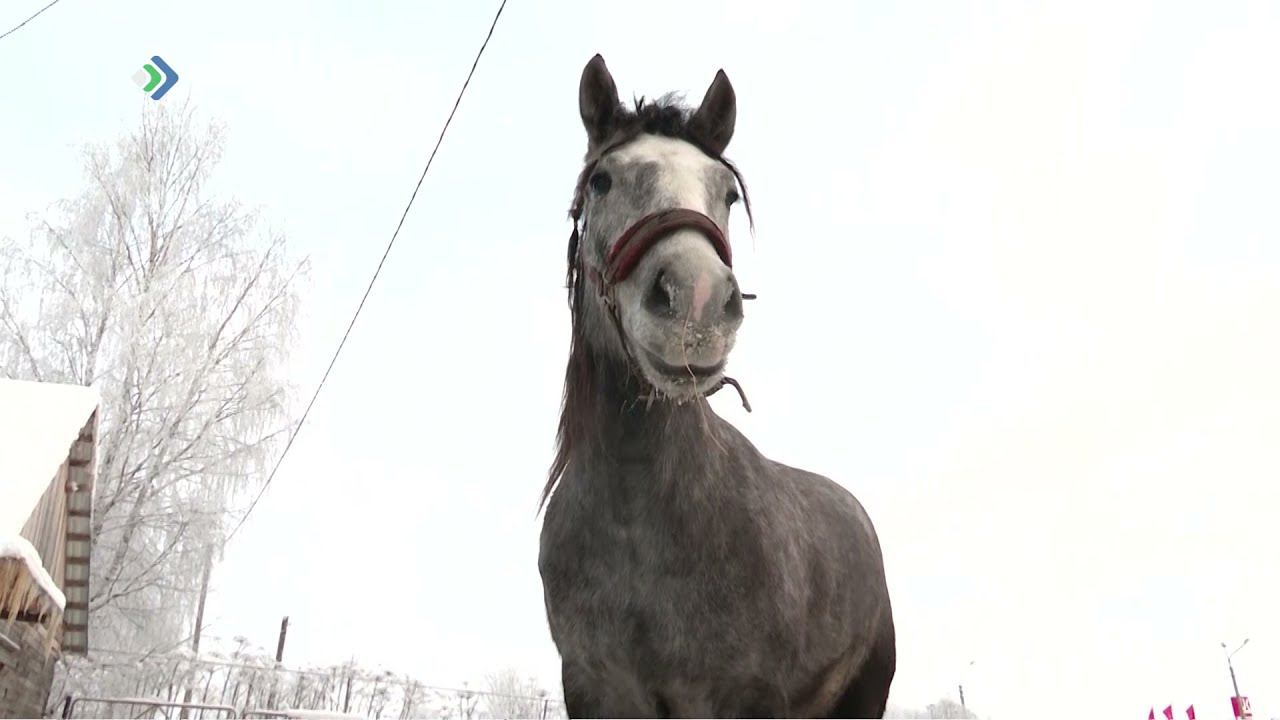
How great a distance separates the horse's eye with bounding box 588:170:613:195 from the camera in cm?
266

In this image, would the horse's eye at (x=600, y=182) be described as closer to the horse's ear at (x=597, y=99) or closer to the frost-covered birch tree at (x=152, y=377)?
the horse's ear at (x=597, y=99)

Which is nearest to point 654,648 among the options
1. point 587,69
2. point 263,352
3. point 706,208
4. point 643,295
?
point 643,295

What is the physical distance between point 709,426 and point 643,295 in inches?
24.1

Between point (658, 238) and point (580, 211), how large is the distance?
73 centimetres

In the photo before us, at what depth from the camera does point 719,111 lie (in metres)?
3.04

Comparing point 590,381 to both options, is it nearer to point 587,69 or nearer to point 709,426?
point 709,426

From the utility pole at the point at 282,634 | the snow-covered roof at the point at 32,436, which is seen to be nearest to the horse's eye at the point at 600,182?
the snow-covered roof at the point at 32,436

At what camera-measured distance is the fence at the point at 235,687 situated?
41.6 ft

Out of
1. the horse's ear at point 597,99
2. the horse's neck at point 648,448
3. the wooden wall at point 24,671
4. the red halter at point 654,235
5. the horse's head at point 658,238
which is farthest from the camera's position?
the wooden wall at point 24,671

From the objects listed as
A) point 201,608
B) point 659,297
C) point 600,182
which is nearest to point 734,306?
point 659,297

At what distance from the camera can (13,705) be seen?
9977 millimetres

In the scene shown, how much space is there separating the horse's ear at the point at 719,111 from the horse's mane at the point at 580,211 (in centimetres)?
8

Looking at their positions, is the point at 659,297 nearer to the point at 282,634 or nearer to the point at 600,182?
the point at 600,182

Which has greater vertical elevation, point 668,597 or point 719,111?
point 719,111
